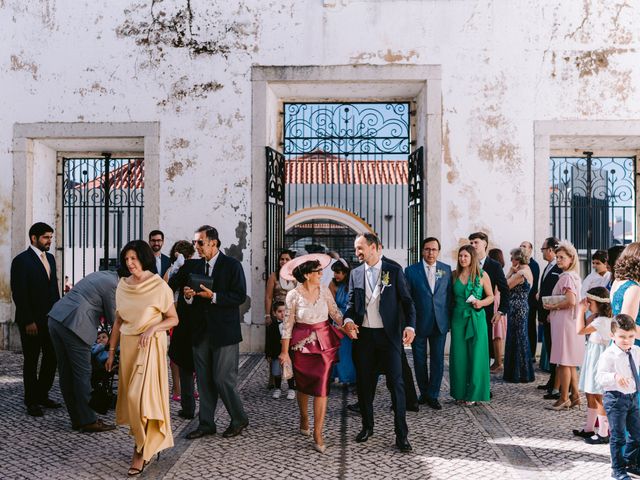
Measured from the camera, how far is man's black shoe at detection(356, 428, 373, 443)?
199 inches

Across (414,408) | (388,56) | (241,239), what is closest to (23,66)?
(241,239)

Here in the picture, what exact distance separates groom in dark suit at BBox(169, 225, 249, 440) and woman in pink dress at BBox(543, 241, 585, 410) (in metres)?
3.08

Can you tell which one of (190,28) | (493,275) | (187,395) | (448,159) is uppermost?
(190,28)

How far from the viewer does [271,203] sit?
375 inches

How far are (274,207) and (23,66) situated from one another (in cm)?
436

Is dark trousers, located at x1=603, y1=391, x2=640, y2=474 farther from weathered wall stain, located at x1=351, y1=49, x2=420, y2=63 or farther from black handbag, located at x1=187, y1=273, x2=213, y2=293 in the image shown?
weathered wall stain, located at x1=351, y1=49, x2=420, y2=63

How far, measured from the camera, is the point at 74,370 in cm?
530

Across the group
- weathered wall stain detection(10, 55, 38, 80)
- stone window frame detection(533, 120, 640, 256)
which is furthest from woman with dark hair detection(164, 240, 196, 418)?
weathered wall stain detection(10, 55, 38, 80)

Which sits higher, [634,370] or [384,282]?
[384,282]

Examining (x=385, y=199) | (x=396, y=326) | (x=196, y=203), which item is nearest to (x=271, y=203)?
(x=196, y=203)

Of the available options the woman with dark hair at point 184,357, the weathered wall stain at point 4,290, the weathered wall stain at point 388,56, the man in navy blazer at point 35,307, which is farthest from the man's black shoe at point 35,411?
the weathered wall stain at point 388,56

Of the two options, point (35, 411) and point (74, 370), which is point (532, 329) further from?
point (35, 411)

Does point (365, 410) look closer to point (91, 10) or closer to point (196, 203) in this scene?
point (196, 203)

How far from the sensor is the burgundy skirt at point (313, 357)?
196 inches
